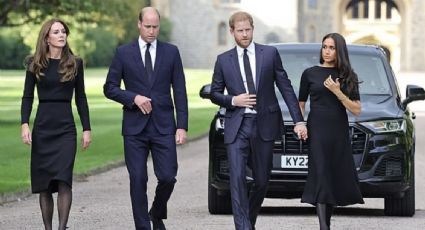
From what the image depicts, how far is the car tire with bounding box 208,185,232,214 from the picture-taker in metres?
12.4

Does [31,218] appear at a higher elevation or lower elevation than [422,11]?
higher

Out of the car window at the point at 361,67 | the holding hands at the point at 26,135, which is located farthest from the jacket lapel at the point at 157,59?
the car window at the point at 361,67

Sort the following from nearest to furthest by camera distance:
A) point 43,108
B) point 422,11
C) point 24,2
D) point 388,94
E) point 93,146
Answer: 1. point 43,108
2. point 388,94
3. point 93,146
4. point 24,2
5. point 422,11

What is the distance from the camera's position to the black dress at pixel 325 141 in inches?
401

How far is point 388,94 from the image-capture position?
1298 cm

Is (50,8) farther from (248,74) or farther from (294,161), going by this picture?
(248,74)

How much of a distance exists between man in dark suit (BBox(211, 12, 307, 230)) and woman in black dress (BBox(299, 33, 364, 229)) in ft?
0.82

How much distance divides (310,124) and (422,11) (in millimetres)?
93946

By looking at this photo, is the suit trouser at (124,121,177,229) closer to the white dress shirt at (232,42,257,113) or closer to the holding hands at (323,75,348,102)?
the white dress shirt at (232,42,257,113)

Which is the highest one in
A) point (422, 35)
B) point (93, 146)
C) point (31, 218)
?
point (31, 218)

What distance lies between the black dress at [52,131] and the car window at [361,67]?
3776 mm

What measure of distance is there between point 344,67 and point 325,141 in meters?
0.58

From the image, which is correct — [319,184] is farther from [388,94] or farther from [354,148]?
[388,94]

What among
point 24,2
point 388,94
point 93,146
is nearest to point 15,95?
point 24,2
